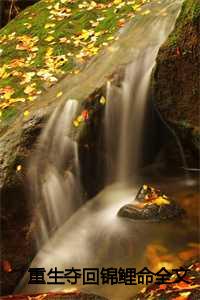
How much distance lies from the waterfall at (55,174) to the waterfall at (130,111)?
0.65m

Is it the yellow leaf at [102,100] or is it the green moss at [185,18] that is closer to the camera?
the green moss at [185,18]

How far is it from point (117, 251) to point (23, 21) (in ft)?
16.8

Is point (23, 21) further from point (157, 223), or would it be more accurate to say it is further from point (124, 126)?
point (157, 223)

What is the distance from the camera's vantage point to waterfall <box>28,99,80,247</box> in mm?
5457

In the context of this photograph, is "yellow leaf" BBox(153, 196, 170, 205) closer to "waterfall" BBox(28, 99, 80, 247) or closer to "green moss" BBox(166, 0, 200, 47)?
"waterfall" BBox(28, 99, 80, 247)

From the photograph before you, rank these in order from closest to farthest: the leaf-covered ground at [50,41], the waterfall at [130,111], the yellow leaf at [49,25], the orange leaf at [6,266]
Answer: the orange leaf at [6,266] < the waterfall at [130,111] < the leaf-covered ground at [50,41] < the yellow leaf at [49,25]

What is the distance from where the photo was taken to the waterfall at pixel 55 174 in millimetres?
5457

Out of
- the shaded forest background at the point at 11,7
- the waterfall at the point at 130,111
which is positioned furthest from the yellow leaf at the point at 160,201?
the shaded forest background at the point at 11,7

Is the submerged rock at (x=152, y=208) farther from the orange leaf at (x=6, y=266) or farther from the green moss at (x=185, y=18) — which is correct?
the green moss at (x=185, y=18)

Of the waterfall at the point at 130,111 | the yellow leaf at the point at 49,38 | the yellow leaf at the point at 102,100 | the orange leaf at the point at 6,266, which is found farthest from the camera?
the yellow leaf at the point at 49,38

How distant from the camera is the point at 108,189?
20.9 feet

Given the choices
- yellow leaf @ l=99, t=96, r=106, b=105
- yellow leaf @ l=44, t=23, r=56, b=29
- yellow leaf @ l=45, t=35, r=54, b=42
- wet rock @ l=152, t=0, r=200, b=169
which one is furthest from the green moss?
yellow leaf @ l=44, t=23, r=56, b=29

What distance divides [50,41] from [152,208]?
11.6 feet

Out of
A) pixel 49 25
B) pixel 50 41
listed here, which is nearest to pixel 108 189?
pixel 50 41
